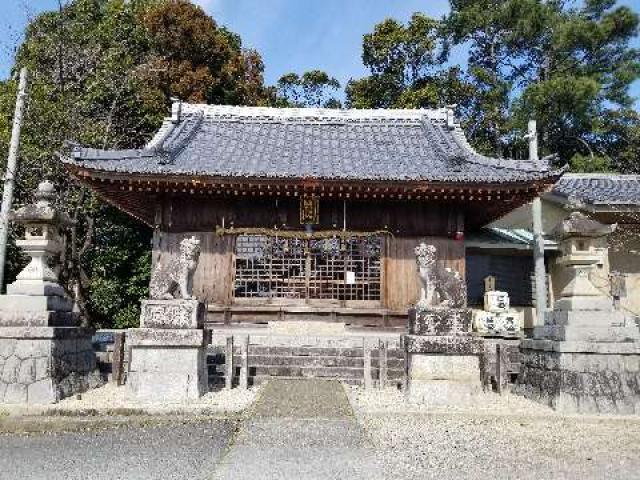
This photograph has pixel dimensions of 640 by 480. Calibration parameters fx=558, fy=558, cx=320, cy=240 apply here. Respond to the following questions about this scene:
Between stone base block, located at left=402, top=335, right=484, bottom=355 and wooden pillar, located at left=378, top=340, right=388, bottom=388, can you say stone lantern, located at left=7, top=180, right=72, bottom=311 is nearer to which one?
wooden pillar, located at left=378, top=340, right=388, bottom=388

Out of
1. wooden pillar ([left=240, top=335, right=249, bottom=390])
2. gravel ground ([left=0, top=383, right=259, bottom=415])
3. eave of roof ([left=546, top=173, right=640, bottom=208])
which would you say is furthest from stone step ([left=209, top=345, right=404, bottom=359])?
eave of roof ([left=546, top=173, right=640, bottom=208])

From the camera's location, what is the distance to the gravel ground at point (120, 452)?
4.62 meters

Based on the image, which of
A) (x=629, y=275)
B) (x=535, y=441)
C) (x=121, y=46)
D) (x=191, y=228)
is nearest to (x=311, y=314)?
(x=191, y=228)

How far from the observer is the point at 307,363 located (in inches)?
446

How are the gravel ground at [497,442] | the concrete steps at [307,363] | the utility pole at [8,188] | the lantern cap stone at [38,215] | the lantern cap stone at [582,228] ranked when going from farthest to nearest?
the utility pole at [8,188]
the concrete steps at [307,363]
the lantern cap stone at [38,215]
the lantern cap stone at [582,228]
the gravel ground at [497,442]

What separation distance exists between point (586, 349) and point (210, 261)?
942 centimetres

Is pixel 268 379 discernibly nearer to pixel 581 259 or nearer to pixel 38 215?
pixel 38 215

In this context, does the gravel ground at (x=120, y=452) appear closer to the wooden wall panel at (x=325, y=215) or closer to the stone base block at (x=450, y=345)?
the stone base block at (x=450, y=345)

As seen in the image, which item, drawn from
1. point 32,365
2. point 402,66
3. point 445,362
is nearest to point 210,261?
point 32,365

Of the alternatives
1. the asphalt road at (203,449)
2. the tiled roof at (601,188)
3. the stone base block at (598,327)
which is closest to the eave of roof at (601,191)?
the tiled roof at (601,188)

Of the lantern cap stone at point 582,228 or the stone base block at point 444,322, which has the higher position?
the lantern cap stone at point 582,228

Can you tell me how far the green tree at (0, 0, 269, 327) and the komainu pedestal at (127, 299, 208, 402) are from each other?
12.5m

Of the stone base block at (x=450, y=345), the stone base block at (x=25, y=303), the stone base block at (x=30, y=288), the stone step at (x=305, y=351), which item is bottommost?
the stone step at (x=305, y=351)

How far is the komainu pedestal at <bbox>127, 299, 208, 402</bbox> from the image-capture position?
880cm
